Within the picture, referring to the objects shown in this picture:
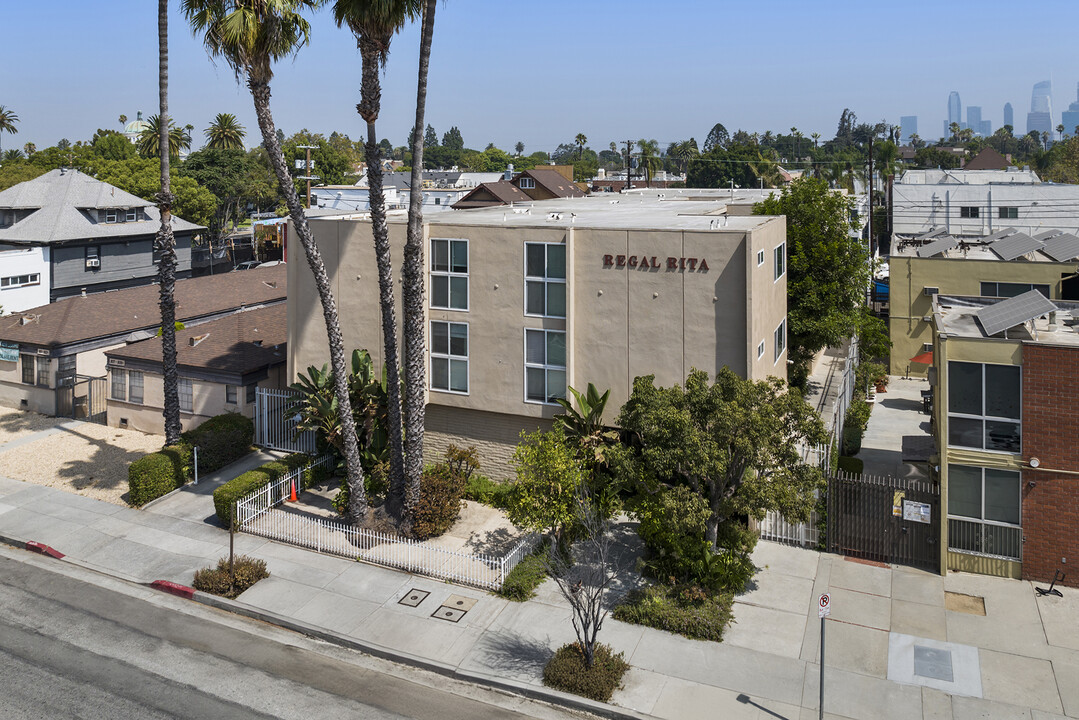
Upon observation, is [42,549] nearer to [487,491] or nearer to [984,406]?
[487,491]

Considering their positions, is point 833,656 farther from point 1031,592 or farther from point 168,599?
→ point 168,599

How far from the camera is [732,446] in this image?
19984 mm

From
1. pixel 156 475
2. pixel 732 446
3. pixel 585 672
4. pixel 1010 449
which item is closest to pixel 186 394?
pixel 156 475

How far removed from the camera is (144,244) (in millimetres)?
55719

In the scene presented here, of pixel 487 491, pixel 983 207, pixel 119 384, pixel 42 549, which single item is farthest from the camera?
pixel 983 207

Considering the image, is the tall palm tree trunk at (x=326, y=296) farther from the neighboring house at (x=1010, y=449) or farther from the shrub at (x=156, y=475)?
the neighboring house at (x=1010, y=449)

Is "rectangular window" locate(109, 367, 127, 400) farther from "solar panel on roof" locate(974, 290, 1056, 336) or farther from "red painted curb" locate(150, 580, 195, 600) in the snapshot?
"solar panel on roof" locate(974, 290, 1056, 336)

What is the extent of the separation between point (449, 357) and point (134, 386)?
13.8m

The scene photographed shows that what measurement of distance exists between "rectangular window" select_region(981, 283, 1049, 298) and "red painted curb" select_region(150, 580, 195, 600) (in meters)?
34.1

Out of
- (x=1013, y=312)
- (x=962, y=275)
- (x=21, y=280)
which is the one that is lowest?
(x=1013, y=312)

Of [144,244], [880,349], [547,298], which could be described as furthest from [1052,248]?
[144,244]

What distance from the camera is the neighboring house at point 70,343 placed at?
36.3m

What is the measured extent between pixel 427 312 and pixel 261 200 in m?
89.8

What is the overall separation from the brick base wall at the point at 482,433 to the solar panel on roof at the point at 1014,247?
25.8 meters
